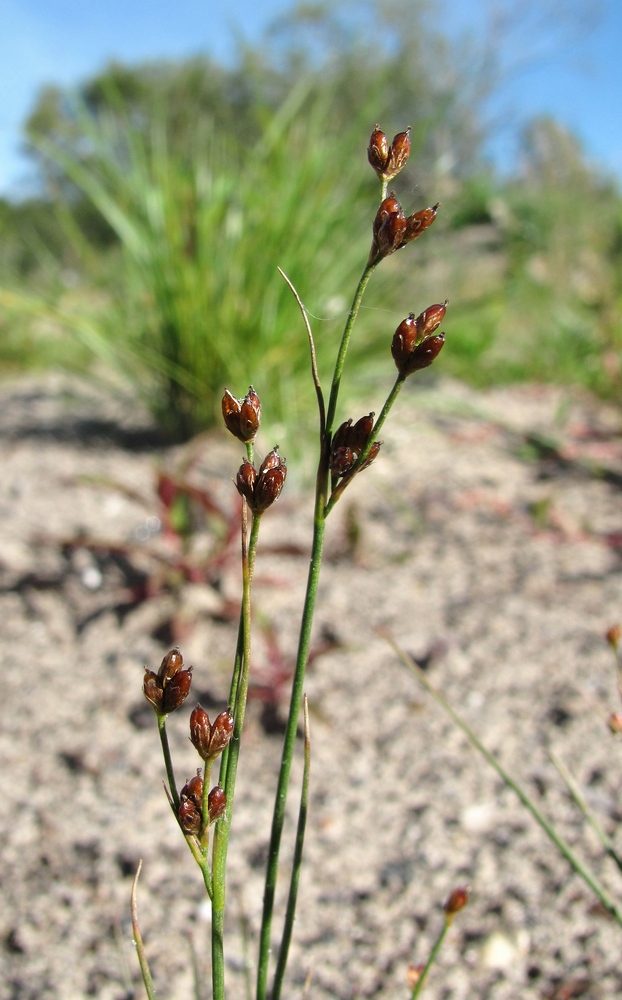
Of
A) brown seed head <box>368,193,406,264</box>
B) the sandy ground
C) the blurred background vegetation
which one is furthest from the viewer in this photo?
the blurred background vegetation

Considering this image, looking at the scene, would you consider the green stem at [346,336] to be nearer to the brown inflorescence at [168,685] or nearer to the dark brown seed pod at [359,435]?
the dark brown seed pod at [359,435]

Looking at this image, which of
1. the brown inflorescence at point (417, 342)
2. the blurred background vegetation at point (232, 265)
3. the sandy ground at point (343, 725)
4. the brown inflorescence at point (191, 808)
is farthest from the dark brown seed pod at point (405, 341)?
the blurred background vegetation at point (232, 265)

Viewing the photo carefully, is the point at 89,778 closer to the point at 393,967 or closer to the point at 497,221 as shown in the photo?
the point at 393,967

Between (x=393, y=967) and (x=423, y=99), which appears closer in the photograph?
(x=393, y=967)

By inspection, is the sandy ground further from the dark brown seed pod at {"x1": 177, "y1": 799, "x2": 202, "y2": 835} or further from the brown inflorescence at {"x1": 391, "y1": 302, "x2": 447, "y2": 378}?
the brown inflorescence at {"x1": 391, "y1": 302, "x2": 447, "y2": 378}

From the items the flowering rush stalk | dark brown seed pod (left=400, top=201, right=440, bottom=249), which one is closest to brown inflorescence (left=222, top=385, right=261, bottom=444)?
the flowering rush stalk

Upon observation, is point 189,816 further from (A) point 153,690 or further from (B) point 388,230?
(B) point 388,230

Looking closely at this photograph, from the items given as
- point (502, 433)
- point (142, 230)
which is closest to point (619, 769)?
point (502, 433)

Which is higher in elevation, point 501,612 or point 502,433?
point 502,433
